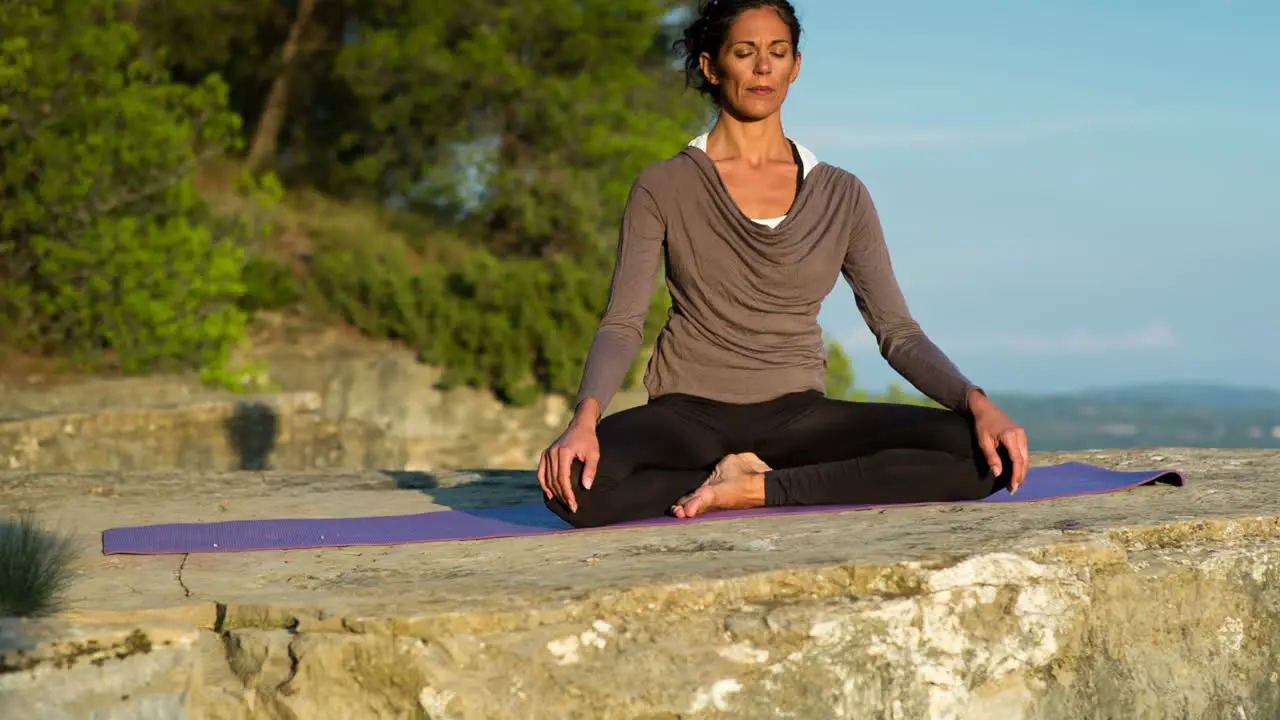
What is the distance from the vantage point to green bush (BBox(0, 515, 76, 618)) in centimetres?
299

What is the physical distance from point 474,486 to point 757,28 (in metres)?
2.02

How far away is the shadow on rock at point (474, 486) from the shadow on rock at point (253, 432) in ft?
13.4

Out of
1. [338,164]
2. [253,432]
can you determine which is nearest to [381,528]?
[253,432]

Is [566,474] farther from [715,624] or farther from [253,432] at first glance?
[253,432]

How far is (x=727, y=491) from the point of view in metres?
3.93

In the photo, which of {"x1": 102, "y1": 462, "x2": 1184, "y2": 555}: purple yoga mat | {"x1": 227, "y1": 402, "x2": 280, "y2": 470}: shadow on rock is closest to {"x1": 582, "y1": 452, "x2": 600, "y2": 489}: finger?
{"x1": 102, "y1": 462, "x2": 1184, "y2": 555}: purple yoga mat

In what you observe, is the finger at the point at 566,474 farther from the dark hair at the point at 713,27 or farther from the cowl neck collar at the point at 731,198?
the dark hair at the point at 713,27

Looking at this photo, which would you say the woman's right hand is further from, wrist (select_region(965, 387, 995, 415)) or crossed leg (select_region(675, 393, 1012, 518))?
wrist (select_region(965, 387, 995, 415))

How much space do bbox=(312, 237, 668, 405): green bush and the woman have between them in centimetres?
1075

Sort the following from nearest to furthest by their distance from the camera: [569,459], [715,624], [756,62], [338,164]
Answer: [715,624] → [569,459] → [756,62] → [338,164]

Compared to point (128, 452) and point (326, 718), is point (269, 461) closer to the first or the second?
point (128, 452)

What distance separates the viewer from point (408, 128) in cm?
1623

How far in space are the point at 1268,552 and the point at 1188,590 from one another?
0.31 metres

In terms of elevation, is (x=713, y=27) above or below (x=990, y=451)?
above
